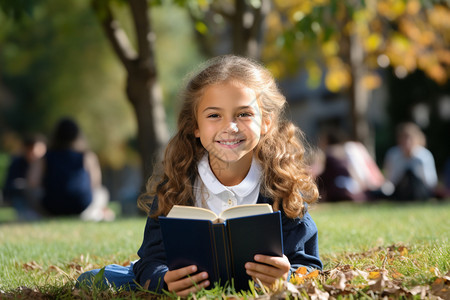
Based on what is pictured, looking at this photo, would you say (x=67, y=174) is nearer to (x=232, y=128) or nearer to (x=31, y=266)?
(x=31, y=266)

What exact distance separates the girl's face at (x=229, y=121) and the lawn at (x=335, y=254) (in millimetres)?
557

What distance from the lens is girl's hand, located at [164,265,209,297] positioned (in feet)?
8.46

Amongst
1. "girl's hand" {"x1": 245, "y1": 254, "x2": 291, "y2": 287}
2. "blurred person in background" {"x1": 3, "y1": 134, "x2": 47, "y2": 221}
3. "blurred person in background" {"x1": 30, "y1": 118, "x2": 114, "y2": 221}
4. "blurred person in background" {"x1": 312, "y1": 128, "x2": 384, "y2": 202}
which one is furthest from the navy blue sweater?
"blurred person in background" {"x1": 3, "y1": 134, "x2": 47, "y2": 221}

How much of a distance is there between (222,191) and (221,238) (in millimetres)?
487

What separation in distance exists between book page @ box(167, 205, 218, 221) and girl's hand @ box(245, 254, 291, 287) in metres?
0.28

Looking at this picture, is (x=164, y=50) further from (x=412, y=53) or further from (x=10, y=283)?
(x=10, y=283)

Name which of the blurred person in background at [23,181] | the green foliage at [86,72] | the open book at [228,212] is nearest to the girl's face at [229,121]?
the open book at [228,212]

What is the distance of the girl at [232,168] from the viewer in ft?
9.69

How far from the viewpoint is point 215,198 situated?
9.89 ft

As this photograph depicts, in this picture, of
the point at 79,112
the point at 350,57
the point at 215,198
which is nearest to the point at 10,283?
the point at 215,198

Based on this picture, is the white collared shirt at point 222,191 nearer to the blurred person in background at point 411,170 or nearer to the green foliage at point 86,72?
the blurred person in background at point 411,170

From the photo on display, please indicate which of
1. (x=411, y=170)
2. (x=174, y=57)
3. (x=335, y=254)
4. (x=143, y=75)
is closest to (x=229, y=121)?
(x=335, y=254)

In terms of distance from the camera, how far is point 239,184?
2984 millimetres

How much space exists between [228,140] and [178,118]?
562 millimetres
